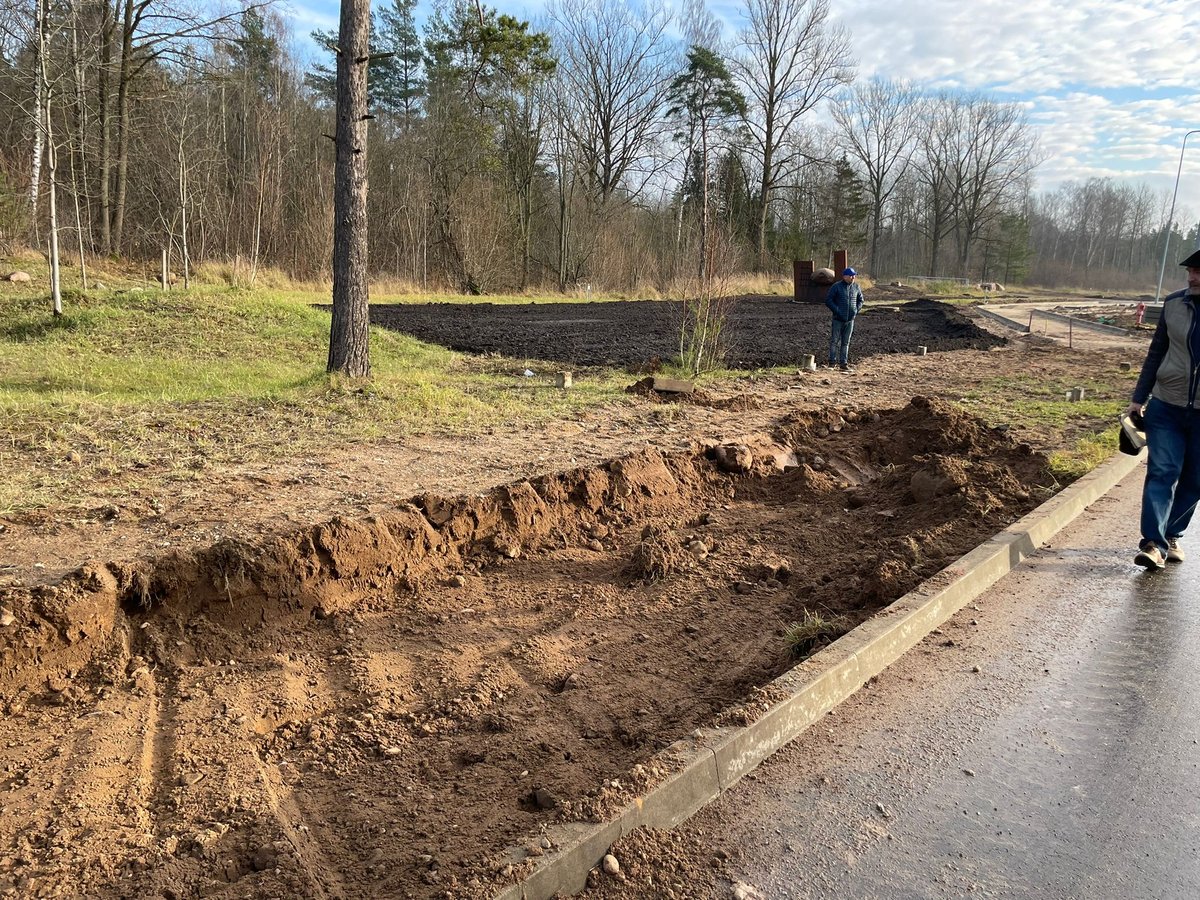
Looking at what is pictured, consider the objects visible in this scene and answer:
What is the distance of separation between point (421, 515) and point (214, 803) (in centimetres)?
245

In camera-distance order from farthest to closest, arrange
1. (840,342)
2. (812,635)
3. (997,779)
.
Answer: (840,342), (812,635), (997,779)

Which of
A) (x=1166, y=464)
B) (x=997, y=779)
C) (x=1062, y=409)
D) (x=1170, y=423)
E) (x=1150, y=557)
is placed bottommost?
(x=997, y=779)

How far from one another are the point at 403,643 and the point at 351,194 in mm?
6976

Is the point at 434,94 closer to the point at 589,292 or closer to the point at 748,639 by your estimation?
the point at 589,292

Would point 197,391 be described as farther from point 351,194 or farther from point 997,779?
point 997,779

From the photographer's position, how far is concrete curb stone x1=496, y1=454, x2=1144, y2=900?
2395mm

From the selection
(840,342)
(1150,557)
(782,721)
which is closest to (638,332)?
(840,342)

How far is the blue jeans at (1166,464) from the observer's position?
5145 mm

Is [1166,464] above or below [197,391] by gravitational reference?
above

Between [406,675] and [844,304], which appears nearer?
[406,675]

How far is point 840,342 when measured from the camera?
15.0 meters

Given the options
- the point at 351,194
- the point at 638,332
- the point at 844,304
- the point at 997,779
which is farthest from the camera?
the point at 638,332

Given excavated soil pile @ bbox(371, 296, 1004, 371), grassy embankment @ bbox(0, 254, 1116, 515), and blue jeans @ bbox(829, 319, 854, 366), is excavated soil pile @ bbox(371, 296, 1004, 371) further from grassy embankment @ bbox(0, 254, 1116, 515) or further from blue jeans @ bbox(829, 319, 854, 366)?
grassy embankment @ bbox(0, 254, 1116, 515)

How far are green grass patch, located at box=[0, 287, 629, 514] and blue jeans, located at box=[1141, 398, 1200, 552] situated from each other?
18.1 ft
